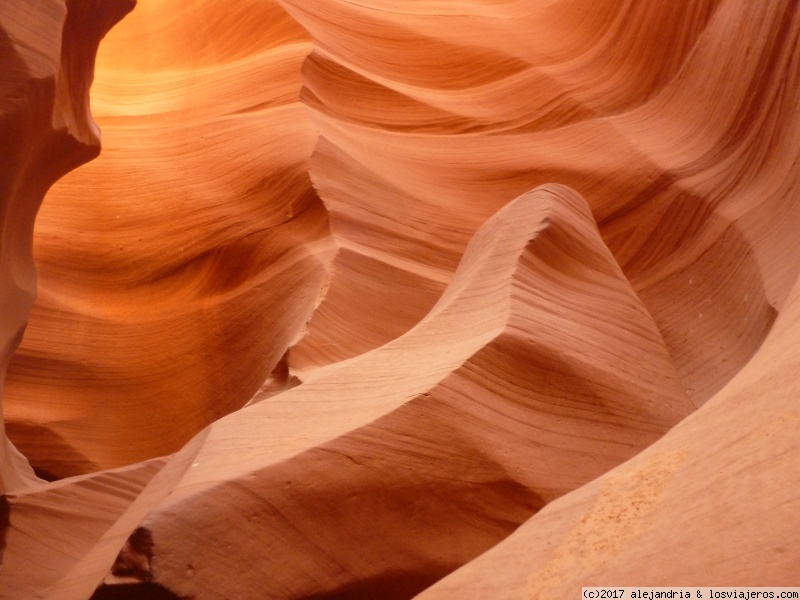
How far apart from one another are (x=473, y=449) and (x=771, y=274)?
1243mm

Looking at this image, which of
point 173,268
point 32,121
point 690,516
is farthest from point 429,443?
point 173,268

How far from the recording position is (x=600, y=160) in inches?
144

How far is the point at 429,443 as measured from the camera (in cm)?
189

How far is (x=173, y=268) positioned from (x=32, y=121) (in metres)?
1.44

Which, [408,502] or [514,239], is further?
[514,239]

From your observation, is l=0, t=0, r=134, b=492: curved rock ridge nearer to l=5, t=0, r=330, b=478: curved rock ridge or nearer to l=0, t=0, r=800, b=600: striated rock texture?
l=0, t=0, r=800, b=600: striated rock texture

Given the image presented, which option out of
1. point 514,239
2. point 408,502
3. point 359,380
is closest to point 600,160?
point 514,239

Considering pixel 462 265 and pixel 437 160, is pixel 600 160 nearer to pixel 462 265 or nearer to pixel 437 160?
pixel 437 160

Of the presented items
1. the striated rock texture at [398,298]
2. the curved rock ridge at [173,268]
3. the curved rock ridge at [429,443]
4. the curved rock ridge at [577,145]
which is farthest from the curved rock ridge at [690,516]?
the curved rock ridge at [173,268]

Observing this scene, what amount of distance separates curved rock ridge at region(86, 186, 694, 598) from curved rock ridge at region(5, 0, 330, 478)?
0.84 m

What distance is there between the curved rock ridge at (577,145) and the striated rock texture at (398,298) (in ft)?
0.05

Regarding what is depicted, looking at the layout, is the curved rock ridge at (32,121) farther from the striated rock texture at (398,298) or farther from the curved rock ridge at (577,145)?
the curved rock ridge at (577,145)

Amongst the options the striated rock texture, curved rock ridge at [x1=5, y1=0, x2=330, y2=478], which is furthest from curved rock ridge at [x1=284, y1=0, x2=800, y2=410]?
curved rock ridge at [x1=5, y1=0, x2=330, y2=478]

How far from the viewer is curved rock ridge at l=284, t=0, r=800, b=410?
296cm
